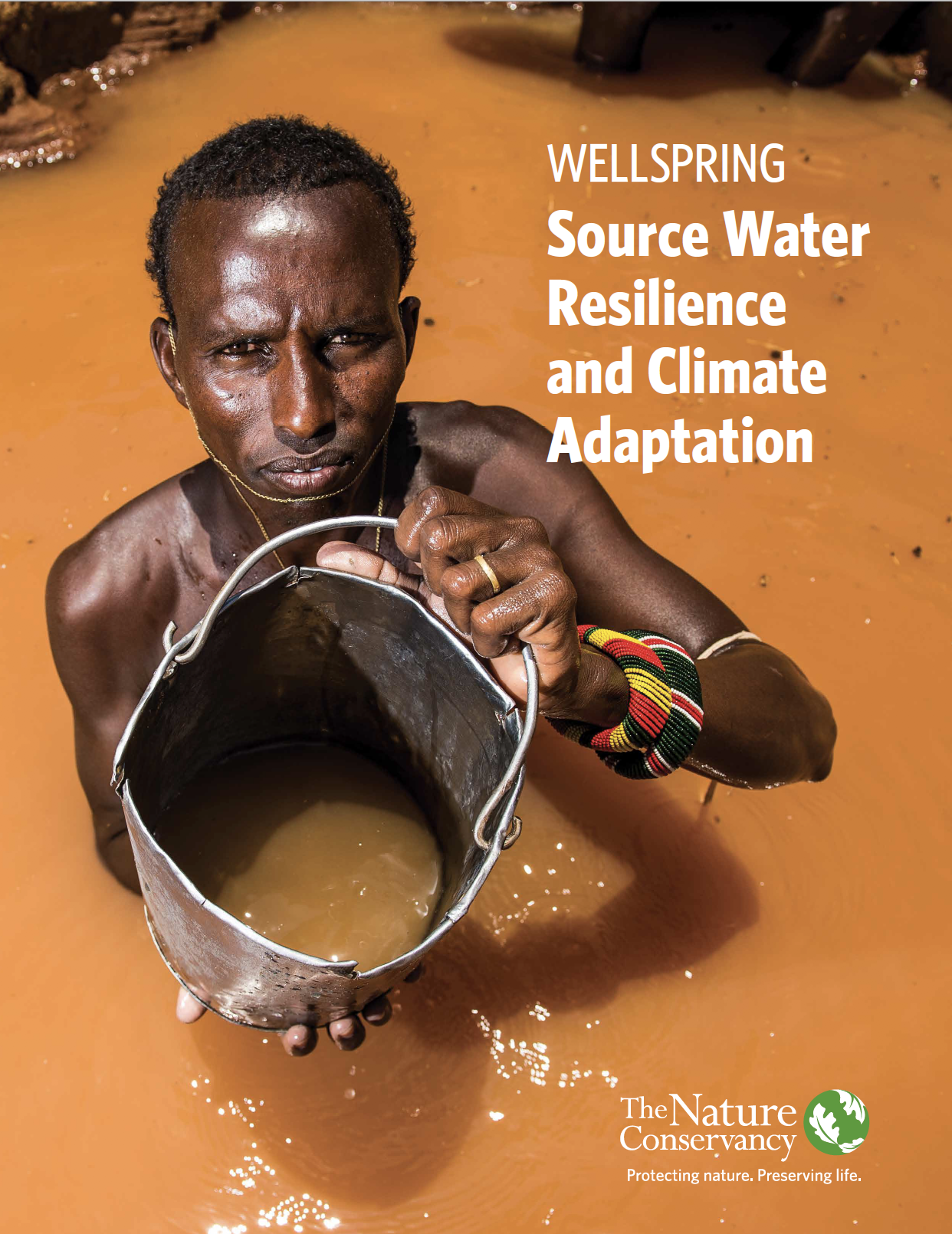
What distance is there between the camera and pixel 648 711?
4.83ft

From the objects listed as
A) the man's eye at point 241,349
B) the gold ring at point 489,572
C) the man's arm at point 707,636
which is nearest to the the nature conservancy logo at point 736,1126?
the man's arm at point 707,636

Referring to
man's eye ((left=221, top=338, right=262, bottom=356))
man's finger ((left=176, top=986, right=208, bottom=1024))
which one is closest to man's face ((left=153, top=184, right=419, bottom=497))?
man's eye ((left=221, top=338, right=262, bottom=356))

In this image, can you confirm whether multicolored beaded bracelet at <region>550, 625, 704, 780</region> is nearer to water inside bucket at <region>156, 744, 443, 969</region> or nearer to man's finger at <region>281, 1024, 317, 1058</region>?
water inside bucket at <region>156, 744, 443, 969</region>

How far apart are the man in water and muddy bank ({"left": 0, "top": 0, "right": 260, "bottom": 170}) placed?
2.53 m

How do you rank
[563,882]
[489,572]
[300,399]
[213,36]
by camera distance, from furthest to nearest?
1. [213,36]
2. [563,882]
3. [300,399]
4. [489,572]

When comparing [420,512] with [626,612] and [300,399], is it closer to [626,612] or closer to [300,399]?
[300,399]

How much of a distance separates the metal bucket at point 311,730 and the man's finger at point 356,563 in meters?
0.03

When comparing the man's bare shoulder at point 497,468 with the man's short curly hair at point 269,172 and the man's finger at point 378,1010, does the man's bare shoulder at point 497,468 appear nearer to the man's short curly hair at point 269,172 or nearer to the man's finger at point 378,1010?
the man's short curly hair at point 269,172

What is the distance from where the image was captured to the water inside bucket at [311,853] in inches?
61.4

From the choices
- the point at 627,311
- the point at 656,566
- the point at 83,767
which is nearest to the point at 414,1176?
the point at 83,767

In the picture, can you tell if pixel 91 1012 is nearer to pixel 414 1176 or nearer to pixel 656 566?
pixel 414 1176

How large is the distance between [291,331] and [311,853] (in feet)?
2.58

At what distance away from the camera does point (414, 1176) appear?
6.33ft

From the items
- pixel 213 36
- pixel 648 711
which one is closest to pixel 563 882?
pixel 648 711
